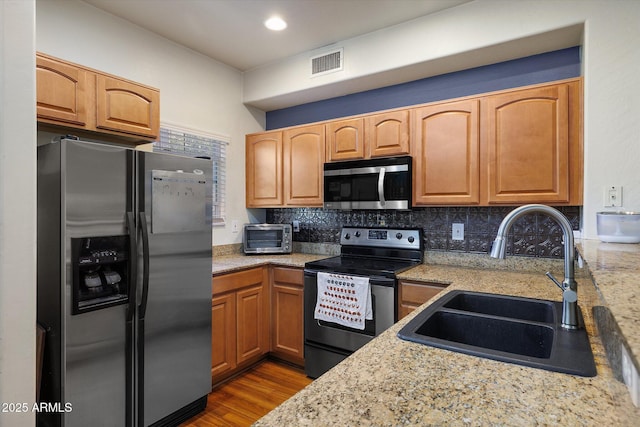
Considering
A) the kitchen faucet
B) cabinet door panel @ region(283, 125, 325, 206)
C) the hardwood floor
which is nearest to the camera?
the kitchen faucet

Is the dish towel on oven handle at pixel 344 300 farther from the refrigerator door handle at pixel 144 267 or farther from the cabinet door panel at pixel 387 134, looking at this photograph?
the refrigerator door handle at pixel 144 267

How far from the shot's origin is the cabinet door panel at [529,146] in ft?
7.15

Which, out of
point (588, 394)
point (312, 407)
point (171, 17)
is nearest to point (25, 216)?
point (312, 407)

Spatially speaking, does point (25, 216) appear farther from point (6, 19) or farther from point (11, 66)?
point (6, 19)

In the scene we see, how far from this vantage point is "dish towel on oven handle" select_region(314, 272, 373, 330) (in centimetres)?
246

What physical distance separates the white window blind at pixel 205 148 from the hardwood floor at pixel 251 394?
1.42 metres

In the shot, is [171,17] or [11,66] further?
[171,17]

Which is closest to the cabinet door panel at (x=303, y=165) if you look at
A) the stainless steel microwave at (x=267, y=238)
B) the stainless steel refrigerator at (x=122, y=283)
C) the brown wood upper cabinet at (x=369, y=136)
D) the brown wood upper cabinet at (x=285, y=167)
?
the brown wood upper cabinet at (x=285, y=167)

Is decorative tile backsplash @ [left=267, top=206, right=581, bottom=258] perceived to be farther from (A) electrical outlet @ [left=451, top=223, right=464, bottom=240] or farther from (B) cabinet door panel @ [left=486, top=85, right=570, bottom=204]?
(B) cabinet door panel @ [left=486, top=85, right=570, bottom=204]

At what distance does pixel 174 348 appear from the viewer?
85.4 inches

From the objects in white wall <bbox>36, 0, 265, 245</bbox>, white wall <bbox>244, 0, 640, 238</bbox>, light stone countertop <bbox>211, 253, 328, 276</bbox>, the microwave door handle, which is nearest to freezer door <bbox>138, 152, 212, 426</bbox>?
light stone countertop <bbox>211, 253, 328, 276</bbox>

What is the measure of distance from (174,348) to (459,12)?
2952mm

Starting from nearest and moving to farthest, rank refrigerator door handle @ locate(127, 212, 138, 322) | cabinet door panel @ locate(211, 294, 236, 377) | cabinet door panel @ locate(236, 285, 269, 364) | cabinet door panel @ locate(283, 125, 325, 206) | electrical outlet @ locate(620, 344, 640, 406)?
electrical outlet @ locate(620, 344, 640, 406) < refrigerator door handle @ locate(127, 212, 138, 322) < cabinet door panel @ locate(211, 294, 236, 377) < cabinet door panel @ locate(236, 285, 269, 364) < cabinet door panel @ locate(283, 125, 325, 206)

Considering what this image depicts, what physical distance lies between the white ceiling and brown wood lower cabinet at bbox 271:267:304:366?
193 centimetres
